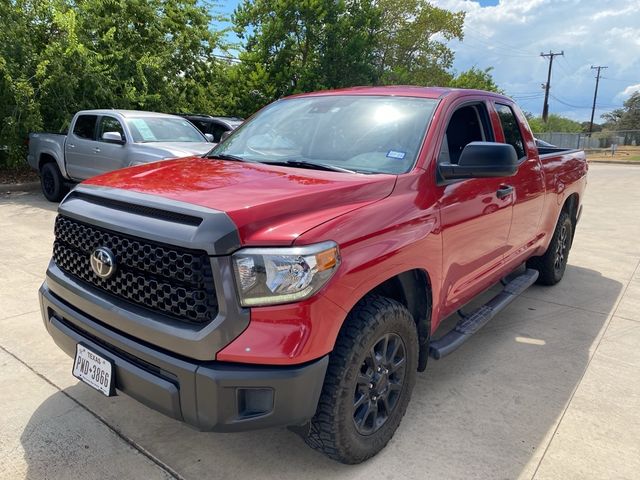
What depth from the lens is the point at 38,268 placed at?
520cm

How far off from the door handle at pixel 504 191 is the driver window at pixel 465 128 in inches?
13.9

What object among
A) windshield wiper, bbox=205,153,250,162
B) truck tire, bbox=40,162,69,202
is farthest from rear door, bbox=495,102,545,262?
truck tire, bbox=40,162,69,202

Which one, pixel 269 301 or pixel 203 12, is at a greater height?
pixel 203 12

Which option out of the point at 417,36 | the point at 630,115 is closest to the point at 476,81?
the point at 417,36

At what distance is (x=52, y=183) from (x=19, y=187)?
1.59 metres

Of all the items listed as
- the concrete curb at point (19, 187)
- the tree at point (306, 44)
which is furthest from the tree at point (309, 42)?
the concrete curb at point (19, 187)

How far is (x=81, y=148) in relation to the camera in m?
8.89

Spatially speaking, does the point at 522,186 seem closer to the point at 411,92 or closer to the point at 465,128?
the point at 465,128

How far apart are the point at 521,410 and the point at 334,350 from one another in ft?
4.95

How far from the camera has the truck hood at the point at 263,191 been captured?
203 centimetres

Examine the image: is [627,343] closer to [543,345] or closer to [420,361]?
[543,345]

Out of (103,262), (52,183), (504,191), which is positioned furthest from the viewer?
(52,183)

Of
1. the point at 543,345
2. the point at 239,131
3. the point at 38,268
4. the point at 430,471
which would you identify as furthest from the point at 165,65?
the point at 430,471

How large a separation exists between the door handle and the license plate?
8.44ft
